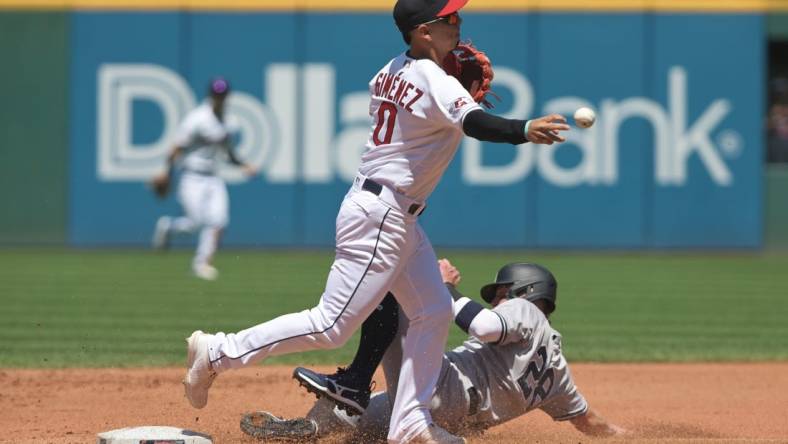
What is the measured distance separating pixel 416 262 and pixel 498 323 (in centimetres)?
43

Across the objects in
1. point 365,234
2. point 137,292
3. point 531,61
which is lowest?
point 137,292

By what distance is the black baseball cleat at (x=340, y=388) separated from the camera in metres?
5.16

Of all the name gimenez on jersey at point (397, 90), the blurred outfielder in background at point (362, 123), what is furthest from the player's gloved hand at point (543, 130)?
the blurred outfielder in background at point (362, 123)

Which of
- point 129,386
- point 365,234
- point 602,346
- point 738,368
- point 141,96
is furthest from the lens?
point 141,96

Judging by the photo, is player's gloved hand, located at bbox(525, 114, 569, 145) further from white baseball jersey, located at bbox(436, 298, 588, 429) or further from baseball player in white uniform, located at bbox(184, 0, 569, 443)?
white baseball jersey, located at bbox(436, 298, 588, 429)

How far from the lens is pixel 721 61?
18.9 meters

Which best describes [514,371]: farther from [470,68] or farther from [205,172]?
[205,172]

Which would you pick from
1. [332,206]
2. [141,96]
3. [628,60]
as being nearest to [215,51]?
[141,96]

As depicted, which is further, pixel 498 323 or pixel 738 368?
pixel 738 368

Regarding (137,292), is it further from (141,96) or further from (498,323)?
(498,323)

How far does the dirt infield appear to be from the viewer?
5910mm

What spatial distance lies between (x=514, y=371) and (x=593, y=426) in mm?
598

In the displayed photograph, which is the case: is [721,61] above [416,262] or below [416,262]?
above

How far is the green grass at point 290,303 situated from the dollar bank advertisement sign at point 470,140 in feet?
2.74
